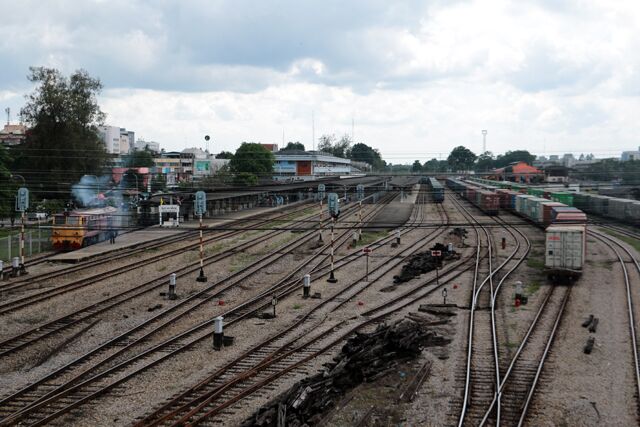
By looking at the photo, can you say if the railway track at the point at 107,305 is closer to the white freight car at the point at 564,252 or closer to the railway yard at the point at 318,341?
the railway yard at the point at 318,341

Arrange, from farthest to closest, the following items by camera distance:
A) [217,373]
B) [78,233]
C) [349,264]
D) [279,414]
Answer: [78,233], [349,264], [217,373], [279,414]

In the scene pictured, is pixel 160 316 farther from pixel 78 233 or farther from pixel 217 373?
pixel 78 233

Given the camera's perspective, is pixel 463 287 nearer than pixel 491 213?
Yes

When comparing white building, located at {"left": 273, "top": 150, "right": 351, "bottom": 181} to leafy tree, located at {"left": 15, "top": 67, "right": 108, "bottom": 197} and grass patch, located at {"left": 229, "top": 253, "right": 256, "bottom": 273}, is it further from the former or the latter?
grass patch, located at {"left": 229, "top": 253, "right": 256, "bottom": 273}

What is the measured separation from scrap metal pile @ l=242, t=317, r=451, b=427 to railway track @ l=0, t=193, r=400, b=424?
380 centimetres

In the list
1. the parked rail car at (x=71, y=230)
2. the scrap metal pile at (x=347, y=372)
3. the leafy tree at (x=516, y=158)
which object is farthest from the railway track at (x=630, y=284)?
the leafy tree at (x=516, y=158)

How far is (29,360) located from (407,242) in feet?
82.3

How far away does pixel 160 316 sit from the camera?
18.2 metres

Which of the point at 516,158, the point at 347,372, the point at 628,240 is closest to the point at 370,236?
the point at 628,240


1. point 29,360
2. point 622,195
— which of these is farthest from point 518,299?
point 622,195

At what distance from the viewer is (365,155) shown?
15375 centimetres

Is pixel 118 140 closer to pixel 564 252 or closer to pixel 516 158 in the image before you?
pixel 516 158

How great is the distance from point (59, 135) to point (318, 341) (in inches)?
1709

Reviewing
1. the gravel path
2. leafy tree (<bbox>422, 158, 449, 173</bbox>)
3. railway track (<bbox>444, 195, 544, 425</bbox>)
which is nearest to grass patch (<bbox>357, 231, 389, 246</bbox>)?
railway track (<bbox>444, 195, 544, 425</bbox>)
